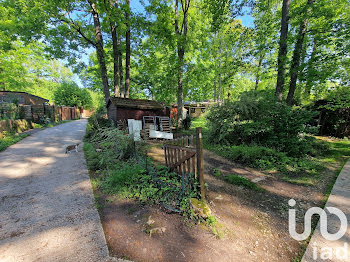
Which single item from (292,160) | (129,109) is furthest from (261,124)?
(129,109)

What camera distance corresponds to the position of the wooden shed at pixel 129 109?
31.2 ft

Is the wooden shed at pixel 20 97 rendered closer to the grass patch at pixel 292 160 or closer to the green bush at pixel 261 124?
the green bush at pixel 261 124

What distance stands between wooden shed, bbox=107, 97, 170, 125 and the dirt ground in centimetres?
742

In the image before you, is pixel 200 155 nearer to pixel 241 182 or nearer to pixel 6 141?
pixel 241 182

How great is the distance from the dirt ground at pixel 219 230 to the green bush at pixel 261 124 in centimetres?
267

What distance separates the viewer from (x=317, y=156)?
5.93 m

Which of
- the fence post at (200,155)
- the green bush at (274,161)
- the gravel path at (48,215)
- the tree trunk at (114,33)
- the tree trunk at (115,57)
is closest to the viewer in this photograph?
the gravel path at (48,215)

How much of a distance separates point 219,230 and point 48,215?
2840mm

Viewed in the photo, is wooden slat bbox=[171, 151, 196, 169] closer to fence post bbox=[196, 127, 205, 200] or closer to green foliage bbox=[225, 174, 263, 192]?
fence post bbox=[196, 127, 205, 200]

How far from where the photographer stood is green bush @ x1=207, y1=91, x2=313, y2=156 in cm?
564

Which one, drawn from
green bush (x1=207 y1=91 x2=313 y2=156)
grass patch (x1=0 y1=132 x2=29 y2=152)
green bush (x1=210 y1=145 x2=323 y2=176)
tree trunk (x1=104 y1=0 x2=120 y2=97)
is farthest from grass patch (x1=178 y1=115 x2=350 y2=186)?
tree trunk (x1=104 y1=0 x2=120 y2=97)

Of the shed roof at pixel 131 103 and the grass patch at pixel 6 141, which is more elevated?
the shed roof at pixel 131 103

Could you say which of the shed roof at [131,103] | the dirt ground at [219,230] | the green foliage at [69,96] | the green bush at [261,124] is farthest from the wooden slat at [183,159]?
the green foliage at [69,96]

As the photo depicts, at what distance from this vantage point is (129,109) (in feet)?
32.5
